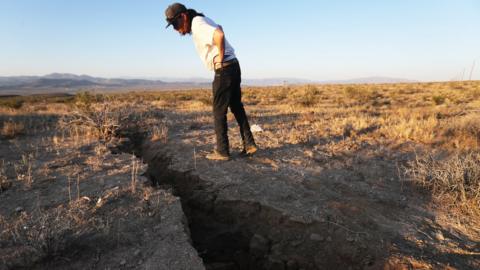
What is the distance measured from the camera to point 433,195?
333 centimetres

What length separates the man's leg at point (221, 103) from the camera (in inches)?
151

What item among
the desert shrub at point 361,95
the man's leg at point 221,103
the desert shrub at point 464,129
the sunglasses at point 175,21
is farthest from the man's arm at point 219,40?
the desert shrub at point 361,95

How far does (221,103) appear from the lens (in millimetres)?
3967

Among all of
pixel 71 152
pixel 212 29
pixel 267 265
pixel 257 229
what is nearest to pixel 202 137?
pixel 71 152

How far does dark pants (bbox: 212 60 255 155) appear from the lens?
12.6ft

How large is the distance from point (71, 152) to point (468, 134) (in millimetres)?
5823

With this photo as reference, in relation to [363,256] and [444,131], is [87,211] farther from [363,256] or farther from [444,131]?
[444,131]

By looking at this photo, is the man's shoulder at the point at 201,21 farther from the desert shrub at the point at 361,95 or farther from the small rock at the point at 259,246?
the desert shrub at the point at 361,95

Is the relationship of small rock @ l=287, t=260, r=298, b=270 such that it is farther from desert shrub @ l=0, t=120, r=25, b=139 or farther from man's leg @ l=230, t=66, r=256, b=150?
desert shrub @ l=0, t=120, r=25, b=139

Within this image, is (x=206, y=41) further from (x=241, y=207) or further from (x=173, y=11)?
(x=241, y=207)

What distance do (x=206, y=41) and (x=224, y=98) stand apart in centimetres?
67

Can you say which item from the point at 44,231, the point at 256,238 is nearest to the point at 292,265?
the point at 256,238

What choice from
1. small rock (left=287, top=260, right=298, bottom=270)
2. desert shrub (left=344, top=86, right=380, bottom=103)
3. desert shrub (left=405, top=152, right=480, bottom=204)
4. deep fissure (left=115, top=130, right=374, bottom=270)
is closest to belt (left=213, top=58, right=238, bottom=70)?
deep fissure (left=115, top=130, right=374, bottom=270)

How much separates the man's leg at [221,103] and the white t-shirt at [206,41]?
0.19 metres
